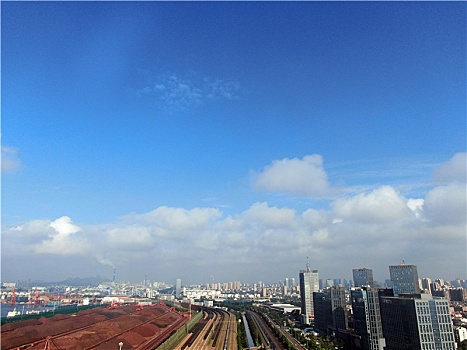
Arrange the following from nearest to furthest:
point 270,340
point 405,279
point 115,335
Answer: point 405,279 → point 115,335 → point 270,340

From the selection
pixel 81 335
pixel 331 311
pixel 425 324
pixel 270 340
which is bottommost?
pixel 270 340

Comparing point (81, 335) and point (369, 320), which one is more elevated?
point (369, 320)

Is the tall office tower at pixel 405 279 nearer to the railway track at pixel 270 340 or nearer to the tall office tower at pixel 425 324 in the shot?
the tall office tower at pixel 425 324

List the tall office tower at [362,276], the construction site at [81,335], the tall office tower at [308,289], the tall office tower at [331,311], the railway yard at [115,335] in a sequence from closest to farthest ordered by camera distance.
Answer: the construction site at [81,335]
the railway yard at [115,335]
the tall office tower at [331,311]
the tall office tower at [362,276]
the tall office tower at [308,289]

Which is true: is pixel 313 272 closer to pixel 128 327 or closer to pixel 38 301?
pixel 128 327

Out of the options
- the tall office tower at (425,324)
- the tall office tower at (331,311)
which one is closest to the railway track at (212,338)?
the tall office tower at (331,311)

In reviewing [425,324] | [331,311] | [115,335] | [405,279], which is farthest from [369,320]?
[115,335]

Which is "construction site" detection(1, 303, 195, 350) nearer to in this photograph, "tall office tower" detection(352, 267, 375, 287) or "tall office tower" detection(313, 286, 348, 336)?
"tall office tower" detection(313, 286, 348, 336)

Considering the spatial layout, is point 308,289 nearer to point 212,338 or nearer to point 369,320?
point 212,338
